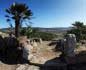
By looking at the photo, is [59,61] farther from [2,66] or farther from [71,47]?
[2,66]

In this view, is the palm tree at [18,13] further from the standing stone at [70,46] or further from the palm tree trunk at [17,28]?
the standing stone at [70,46]

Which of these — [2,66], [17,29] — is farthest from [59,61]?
[17,29]

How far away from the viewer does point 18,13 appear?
29.8 m

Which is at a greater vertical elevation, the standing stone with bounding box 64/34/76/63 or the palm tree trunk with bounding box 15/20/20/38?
the palm tree trunk with bounding box 15/20/20/38

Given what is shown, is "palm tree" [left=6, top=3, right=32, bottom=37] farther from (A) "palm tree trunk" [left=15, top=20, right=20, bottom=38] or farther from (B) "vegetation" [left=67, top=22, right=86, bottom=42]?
(B) "vegetation" [left=67, top=22, right=86, bottom=42]

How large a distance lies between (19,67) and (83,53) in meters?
6.66

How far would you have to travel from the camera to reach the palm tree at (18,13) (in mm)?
29239

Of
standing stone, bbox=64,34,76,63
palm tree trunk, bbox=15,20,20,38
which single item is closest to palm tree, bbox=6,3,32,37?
palm tree trunk, bbox=15,20,20,38

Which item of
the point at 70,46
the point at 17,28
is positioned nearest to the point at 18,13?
the point at 17,28

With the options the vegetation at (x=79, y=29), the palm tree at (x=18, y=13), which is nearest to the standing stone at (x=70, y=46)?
the palm tree at (x=18, y=13)

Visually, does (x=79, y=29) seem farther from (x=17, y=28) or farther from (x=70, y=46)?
(x=70, y=46)

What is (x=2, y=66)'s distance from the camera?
18797 millimetres

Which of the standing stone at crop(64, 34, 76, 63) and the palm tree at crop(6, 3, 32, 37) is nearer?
the standing stone at crop(64, 34, 76, 63)

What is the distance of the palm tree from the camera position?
95.9 feet
